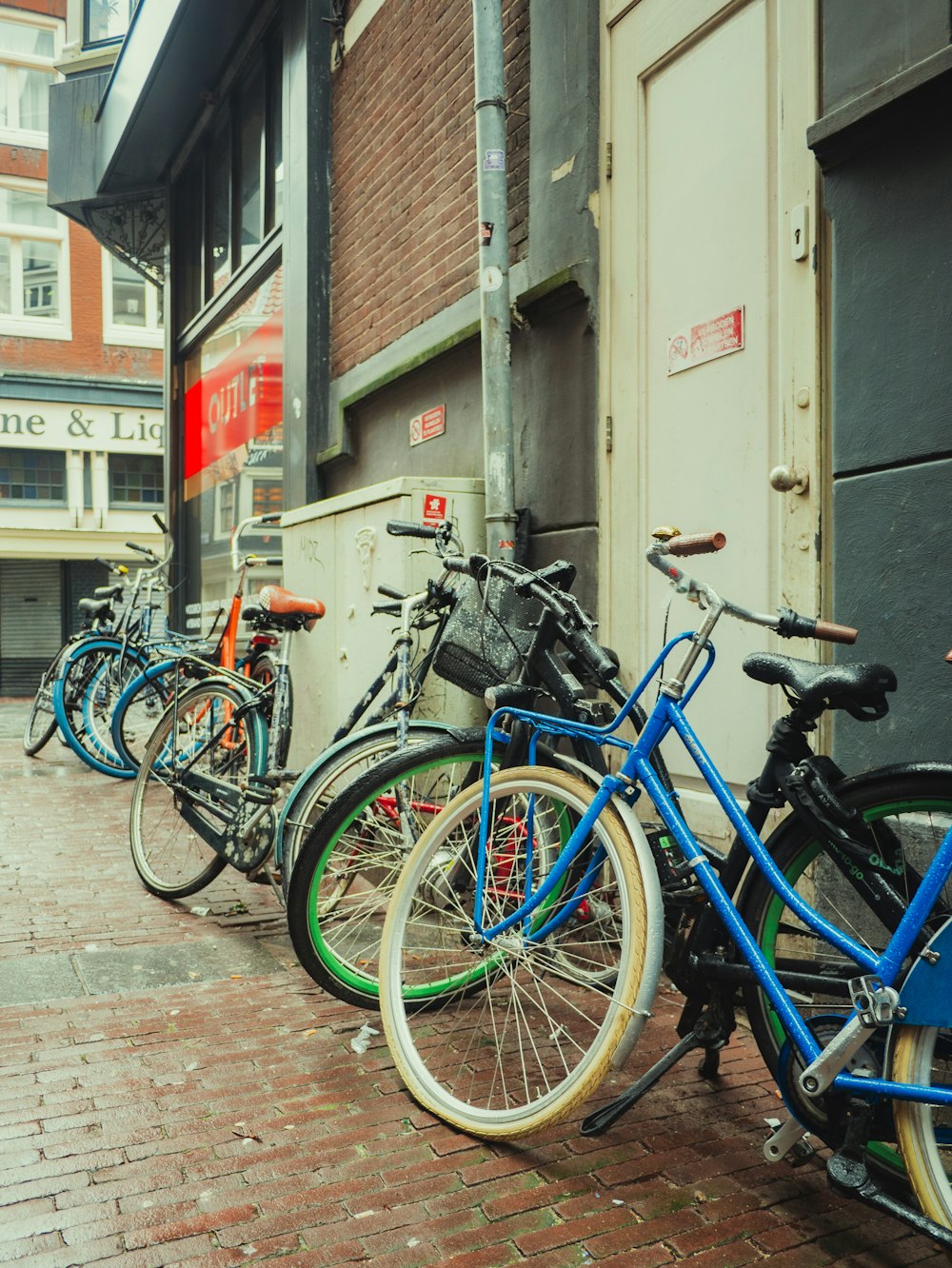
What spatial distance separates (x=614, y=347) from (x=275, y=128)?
6155 mm

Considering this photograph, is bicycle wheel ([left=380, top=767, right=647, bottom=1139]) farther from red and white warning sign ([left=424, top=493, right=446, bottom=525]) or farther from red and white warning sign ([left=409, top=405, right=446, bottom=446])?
red and white warning sign ([left=409, top=405, right=446, bottom=446])

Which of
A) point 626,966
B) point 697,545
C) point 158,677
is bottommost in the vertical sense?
point 626,966

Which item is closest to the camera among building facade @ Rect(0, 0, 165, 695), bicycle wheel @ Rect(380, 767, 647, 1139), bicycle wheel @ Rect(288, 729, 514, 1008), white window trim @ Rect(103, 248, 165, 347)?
bicycle wheel @ Rect(380, 767, 647, 1139)

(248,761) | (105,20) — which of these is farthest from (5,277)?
(248,761)

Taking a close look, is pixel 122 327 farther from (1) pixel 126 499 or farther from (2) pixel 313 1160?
(2) pixel 313 1160

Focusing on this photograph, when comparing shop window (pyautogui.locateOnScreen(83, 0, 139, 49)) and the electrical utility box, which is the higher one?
shop window (pyautogui.locateOnScreen(83, 0, 139, 49))

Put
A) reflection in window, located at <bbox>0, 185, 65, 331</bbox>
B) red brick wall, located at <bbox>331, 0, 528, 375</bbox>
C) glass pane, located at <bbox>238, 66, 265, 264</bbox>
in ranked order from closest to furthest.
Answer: red brick wall, located at <bbox>331, 0, 528, 375</bbox> → glass pane, located at <bbox>238, 66, 265, 264</bbox> → reflection in window, located at <bbox>0, 185, 65, 331</bbox>

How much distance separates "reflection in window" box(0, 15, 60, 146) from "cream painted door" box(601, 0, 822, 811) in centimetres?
2217

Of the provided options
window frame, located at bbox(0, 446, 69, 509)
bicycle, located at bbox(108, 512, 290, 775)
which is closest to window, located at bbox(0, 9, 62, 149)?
window frame, located at bbox(0, 446, 69, 509)

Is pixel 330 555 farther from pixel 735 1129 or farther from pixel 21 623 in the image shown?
pixel 21 623

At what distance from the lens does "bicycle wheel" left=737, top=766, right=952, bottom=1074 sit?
Result: 7.39 feet

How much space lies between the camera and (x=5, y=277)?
885 inches

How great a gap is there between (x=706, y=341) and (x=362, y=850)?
86.0 inches

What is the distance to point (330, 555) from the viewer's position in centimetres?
580
